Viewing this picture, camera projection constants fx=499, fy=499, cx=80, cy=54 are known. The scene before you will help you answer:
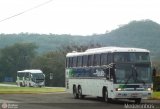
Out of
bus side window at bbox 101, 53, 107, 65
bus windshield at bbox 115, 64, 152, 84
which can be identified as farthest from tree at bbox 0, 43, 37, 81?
bus windshield at bbox 115, 64, 152, 84

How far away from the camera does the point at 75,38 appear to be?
182 m

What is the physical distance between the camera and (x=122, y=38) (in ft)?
495

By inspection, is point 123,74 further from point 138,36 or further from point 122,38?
point 122,38

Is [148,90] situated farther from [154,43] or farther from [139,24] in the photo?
[139,24]

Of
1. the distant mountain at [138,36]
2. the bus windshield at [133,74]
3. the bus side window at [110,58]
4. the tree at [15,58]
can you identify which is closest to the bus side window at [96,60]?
the bus side window at [110,58]

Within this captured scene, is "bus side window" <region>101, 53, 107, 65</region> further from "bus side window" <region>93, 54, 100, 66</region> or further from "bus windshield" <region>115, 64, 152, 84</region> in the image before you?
"bus windshield" <region>115, 64, 152, 84</region>

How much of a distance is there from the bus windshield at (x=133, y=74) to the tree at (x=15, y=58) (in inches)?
4462

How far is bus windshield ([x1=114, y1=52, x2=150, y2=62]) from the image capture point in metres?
28.9

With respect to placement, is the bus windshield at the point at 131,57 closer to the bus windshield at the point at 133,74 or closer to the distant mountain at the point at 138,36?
the bus windshield at the point at 133,74

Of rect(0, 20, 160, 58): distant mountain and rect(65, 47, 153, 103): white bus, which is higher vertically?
rect(0, 20, 160, 58): distant mountain

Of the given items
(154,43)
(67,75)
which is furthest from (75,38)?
(67,75)

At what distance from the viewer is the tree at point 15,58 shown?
142 m

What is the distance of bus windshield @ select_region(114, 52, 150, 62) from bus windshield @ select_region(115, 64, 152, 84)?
42cm

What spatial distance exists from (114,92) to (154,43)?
112 meters
